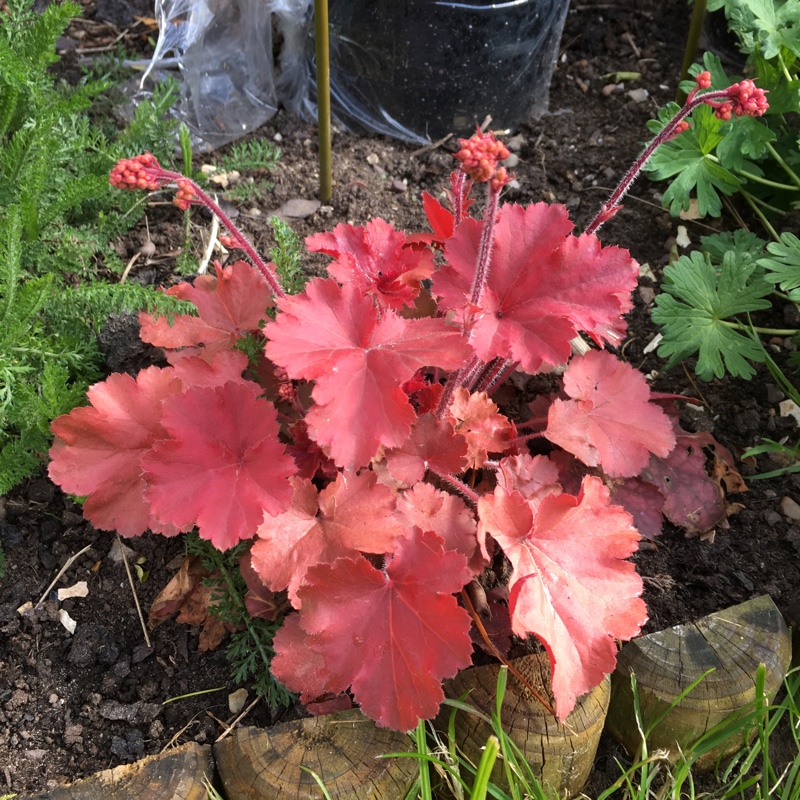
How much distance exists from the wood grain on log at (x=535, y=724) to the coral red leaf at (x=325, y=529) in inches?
13.8

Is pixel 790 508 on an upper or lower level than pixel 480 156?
lower

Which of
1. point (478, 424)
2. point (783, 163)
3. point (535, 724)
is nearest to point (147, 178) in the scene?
point (478, 424)

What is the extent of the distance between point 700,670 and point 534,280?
2.58 ft

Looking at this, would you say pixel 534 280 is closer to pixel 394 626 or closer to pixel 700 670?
pixel 394 626

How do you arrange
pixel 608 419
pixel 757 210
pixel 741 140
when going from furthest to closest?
pixel 757 210 → pixel 741 140 → pixel 608 419

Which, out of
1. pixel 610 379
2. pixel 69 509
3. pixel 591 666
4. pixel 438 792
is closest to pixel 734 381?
pixel 610 379

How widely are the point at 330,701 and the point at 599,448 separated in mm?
695

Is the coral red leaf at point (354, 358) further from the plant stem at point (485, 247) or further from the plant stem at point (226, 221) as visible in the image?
the plant stem at point (226, 221)

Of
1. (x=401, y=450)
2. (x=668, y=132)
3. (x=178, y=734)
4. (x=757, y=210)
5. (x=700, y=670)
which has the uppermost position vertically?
(x=668, y=132)

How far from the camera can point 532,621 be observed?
3.91 ft

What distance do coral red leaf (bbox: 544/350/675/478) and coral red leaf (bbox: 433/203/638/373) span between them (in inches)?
8.8

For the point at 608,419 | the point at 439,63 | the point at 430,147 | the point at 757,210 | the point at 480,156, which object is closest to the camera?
the point at 480,156

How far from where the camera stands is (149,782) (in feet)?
4.13

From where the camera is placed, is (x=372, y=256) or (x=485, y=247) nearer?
(x=485, y=247)
